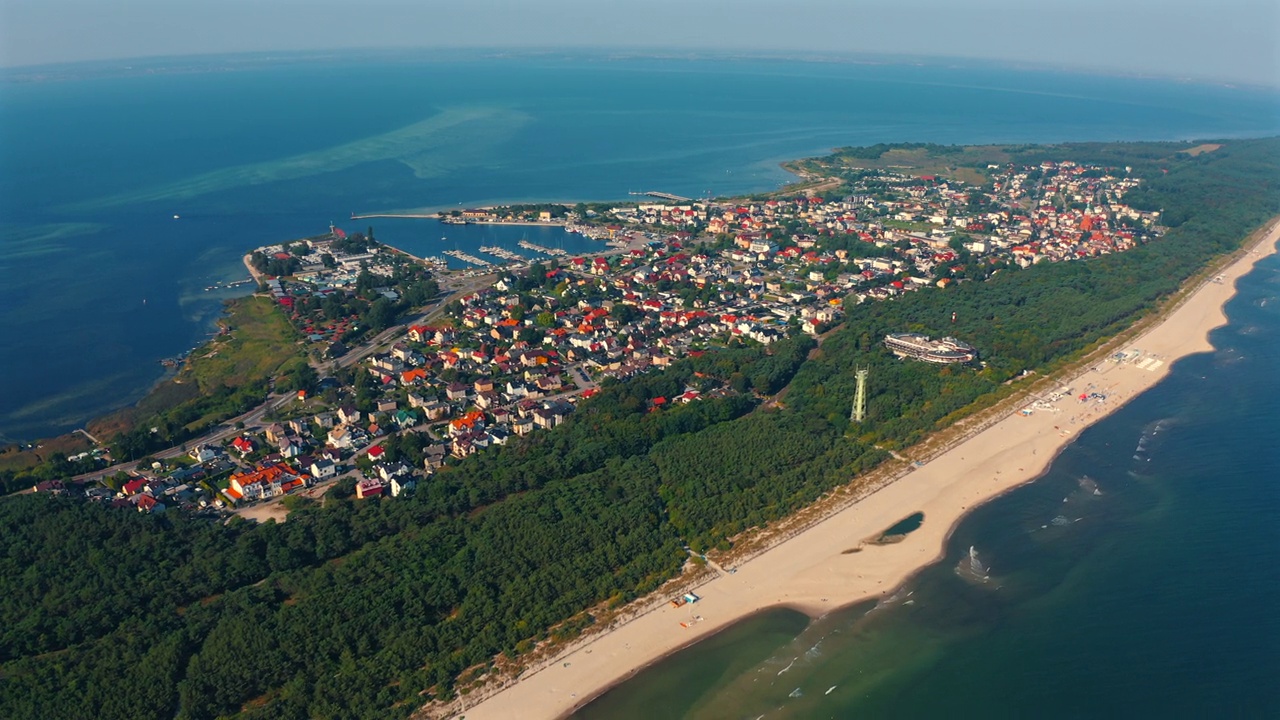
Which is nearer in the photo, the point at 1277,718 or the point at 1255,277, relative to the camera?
the point at 1277,718

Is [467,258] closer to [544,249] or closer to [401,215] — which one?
[544,249]

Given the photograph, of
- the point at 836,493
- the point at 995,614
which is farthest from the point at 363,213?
the point at 995,614

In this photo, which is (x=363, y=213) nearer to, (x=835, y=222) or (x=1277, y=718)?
(x=835, y=222)

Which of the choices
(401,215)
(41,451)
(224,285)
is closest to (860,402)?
(41,451)

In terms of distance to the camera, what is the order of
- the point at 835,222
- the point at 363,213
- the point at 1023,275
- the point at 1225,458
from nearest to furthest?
the point at 1225,458
the point at 1023,275
the point at 835,222
the point at 363,213

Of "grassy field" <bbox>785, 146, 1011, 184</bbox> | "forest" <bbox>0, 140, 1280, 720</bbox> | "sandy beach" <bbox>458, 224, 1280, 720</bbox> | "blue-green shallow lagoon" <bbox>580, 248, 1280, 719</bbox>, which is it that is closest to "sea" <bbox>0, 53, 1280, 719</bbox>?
"blue-green shallow lagoon" <bbox>580, 248, 1280, 719</bbox>

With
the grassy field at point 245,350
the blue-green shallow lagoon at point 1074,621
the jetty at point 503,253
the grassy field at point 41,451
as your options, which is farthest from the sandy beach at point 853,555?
the jetty at point 503,253

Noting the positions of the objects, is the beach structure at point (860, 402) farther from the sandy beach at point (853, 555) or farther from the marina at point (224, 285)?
the marina at point (224, 285)
